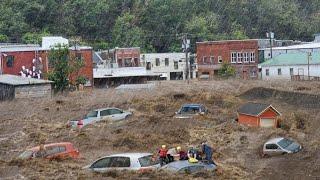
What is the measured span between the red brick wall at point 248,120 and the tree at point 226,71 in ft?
97.6

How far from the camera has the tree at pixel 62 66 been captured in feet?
143

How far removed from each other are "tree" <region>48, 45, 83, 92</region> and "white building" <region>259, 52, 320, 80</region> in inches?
649

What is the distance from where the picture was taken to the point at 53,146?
1875 cm

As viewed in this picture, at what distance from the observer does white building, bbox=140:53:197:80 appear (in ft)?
220

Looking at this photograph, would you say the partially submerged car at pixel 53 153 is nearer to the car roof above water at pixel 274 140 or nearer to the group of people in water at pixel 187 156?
the group of people in water at pixel 187 156

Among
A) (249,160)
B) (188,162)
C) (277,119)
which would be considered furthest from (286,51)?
(188,162)

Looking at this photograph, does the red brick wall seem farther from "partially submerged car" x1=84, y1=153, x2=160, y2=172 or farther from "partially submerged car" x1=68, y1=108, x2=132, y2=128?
"partially submerged car" x1=84, y1=153, x2=160, y2=172

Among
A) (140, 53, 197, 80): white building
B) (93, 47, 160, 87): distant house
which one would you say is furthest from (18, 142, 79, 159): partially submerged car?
(140, 53, 197, 80): white building

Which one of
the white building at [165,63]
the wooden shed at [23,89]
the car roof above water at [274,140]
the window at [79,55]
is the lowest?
the car roof above water at [274,140]

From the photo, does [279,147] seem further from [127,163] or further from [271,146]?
[127,163]

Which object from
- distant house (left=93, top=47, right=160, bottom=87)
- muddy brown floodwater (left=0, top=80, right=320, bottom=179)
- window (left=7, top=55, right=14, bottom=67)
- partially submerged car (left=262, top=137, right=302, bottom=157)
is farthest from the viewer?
distant house (left=93, top=47, right=160, bottom=87)

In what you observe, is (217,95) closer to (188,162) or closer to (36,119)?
(36,119)

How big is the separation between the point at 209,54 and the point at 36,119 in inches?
1307

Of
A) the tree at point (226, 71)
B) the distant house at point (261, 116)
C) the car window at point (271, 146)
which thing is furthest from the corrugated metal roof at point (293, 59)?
the car window at point (271, 146)
